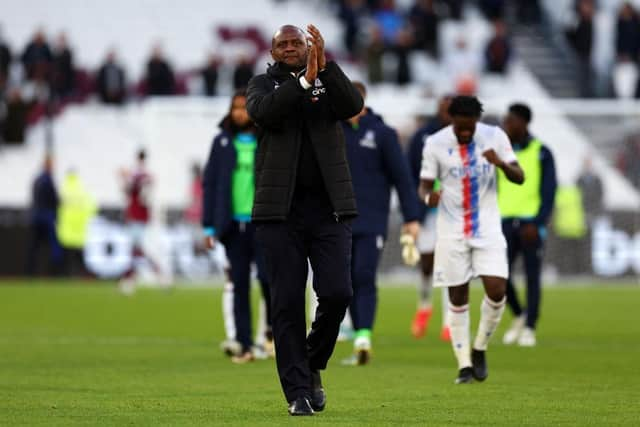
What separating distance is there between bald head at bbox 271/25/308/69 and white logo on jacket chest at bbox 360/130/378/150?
17.5 ft

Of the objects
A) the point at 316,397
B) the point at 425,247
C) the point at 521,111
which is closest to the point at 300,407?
the point at 316,397

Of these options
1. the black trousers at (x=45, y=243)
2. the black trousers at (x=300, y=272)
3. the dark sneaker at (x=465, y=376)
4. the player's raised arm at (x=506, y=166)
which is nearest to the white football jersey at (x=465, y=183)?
the player's raised arm at (x=506, y=166)

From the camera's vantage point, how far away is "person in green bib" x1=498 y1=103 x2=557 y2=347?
17094mm

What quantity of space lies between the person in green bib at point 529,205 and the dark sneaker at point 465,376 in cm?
448

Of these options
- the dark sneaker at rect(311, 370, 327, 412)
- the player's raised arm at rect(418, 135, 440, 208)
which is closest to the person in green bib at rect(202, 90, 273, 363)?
the player's raised arm at rect(418, 135, 440, 208)

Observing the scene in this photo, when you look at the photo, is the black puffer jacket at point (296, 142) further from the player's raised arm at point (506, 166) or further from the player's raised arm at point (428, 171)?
the player's raised arm at point (428, 171)

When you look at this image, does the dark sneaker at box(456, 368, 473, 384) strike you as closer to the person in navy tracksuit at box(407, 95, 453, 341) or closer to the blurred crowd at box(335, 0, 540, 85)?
the person in navy tracksuit at box(407, 95, 453, 341)

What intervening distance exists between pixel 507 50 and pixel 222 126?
2381cm

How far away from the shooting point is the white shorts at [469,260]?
12.7 m

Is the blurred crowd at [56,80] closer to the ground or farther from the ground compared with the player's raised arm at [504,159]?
closer to the ground

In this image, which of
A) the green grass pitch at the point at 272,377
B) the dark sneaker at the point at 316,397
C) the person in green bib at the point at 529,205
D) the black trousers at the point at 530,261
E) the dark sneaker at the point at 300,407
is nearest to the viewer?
the dark sneaker at the point at 300,407

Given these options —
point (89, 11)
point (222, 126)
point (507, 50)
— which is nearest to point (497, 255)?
point (222, 126)

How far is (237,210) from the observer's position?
15070mm

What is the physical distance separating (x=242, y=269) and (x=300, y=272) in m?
4.89
